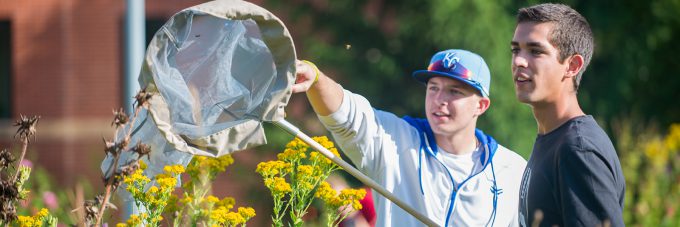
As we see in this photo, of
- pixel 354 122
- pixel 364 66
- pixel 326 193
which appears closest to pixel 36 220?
pixel 326 193

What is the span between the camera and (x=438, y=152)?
4.16 meters

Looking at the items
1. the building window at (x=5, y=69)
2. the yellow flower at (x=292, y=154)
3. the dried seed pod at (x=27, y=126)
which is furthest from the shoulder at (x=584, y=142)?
the building window at (x=5, y=69)

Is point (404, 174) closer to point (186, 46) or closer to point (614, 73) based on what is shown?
point (186, 46)

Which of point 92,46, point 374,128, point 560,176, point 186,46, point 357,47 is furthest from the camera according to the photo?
point 92,46

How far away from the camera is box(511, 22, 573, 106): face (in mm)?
3332

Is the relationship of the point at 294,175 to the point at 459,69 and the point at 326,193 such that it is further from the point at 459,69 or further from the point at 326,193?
the point at 459,69

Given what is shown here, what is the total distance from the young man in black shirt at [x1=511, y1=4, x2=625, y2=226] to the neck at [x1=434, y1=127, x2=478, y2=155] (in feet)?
2.59

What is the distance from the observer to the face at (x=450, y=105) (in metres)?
4.16

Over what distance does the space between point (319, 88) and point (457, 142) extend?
2.20ft

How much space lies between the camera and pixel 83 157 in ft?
49.6

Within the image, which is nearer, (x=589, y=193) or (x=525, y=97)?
(x=589, y=193)

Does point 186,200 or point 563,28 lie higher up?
point 563,28

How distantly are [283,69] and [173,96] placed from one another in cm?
33

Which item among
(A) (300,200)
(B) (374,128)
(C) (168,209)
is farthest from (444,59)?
(C) (168,209)
